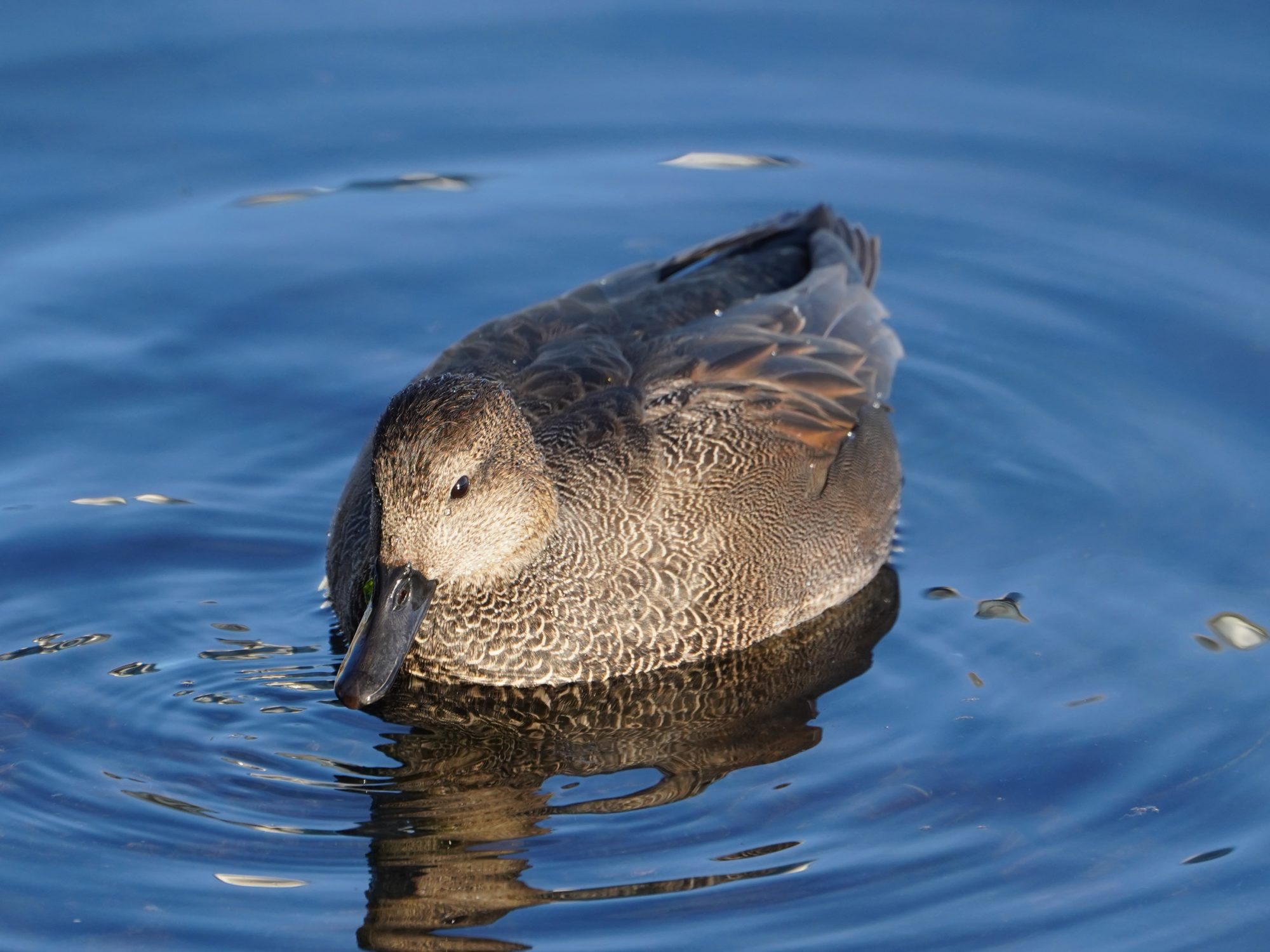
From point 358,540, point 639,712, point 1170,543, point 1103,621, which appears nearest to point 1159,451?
point 1170,543

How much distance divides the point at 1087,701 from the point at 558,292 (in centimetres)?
423

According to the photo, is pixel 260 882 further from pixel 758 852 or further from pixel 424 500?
pixel 758 852

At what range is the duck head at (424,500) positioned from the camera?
709cm

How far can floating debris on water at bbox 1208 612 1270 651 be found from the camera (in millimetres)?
8125

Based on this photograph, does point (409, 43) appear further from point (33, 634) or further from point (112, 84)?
point (33, 634)

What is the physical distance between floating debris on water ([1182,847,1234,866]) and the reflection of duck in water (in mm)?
1387

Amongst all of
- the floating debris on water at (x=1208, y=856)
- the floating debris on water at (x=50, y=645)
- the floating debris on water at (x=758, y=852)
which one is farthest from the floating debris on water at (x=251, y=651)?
the floating debris on water at (x=1208, y=856)

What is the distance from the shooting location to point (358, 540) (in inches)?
314

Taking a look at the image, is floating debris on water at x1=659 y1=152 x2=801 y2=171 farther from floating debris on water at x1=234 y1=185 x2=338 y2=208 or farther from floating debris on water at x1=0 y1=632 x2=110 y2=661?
floating debris on water at x1=0 y1=632 x2=110 y2=661

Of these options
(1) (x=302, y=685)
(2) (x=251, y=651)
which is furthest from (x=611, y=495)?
(2) (x=251, y=651)

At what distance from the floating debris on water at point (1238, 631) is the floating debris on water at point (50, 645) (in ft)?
15.3

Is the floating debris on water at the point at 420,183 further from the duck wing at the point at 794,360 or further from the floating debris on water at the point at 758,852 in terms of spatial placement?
the floating debris on water at the point at 758,852

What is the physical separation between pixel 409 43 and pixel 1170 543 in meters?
6.23

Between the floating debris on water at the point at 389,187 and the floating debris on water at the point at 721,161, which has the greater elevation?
the floating debris on water at the point at 721,161
